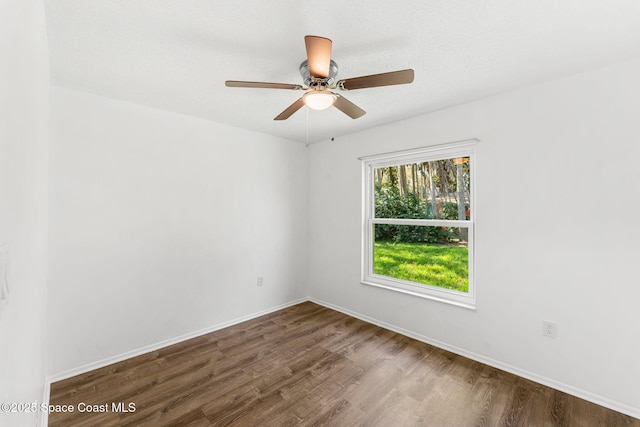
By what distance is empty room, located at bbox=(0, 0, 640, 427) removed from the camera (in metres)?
1.58

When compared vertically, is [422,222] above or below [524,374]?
above

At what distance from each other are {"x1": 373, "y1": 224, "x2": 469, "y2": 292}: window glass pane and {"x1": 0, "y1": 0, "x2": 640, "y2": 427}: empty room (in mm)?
23

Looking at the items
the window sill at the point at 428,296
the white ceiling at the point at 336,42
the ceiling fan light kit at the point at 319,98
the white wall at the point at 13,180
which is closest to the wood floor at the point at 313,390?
the window sill at the point at 428,296

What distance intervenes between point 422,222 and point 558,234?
1.19 metres

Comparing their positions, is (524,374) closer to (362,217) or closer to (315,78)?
(362,217)

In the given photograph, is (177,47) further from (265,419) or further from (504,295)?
(504,295)

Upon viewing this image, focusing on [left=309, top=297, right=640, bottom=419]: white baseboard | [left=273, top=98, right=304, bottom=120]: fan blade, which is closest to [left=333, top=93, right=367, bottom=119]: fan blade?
[left=273, top=98, right=304, bottom=120]: fan blade

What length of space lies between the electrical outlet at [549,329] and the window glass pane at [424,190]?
109cm

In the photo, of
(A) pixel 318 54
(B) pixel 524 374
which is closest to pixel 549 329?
(B) pixel 524 374

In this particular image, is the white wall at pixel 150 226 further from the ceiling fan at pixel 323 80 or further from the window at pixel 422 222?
the ceiling fan at pixel 323 80

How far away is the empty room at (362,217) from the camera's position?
1582mm

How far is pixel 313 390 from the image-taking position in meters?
2.18

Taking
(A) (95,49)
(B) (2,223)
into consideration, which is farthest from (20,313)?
(A) (95,49)

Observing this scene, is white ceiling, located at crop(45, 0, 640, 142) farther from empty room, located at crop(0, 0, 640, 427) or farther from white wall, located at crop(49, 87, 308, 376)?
white wall, located at crop(49, 87, 308, 376)
